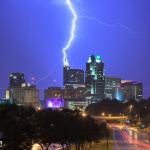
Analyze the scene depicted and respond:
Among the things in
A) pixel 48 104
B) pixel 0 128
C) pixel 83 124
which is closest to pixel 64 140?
pixel 83 124

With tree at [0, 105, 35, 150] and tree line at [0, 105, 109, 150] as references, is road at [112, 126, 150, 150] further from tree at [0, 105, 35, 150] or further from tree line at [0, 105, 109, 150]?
tree at [0, 105, 35, 150]

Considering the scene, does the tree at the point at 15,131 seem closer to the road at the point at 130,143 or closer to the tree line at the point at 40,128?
the tree line at the point at 40,128

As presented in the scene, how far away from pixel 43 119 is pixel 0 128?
95.3 ft

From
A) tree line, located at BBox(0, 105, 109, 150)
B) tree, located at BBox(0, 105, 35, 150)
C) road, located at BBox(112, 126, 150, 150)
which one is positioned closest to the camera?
tree, located at BBox(0, 105, 35, 150)

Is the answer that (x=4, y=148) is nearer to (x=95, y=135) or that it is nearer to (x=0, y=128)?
(x=0, y=128)

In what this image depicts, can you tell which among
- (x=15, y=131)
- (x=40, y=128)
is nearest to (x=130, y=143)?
(x=40, y=128)

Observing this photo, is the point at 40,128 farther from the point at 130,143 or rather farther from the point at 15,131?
the point at 130,143

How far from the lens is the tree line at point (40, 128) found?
1575 inches

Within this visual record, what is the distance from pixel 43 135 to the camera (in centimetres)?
6378

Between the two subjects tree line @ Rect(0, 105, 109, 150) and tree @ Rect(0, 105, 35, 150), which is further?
tree line @ Rect(0, 105, 109, 150)

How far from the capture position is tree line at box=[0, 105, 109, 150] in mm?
40000

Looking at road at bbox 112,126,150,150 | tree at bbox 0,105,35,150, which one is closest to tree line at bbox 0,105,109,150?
tree at bbox 0,105,35,150

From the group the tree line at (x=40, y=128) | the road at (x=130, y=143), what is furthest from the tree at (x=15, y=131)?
the road at (x=130, y=143)

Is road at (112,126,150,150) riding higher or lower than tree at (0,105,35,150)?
lower
